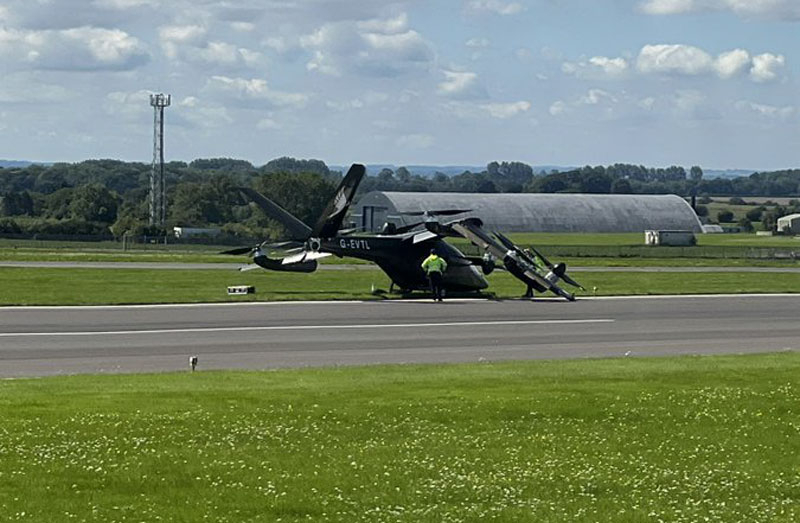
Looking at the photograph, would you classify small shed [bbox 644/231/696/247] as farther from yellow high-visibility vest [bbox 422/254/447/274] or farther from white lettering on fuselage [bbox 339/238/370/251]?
yellow high-visibility vest [bbox 422/254/447/274]

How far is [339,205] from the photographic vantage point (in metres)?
48.2

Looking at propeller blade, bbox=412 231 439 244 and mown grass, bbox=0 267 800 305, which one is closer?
mown grass, bbox=0 267 800 305

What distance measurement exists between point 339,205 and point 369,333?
1385 centimetres

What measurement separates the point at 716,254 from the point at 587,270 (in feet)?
107

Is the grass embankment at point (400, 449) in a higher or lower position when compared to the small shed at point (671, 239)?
lower

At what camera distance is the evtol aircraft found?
1855 inches

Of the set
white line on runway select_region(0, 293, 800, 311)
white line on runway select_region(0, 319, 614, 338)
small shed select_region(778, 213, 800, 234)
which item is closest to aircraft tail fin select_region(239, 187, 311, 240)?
white line on runway select_region(0, 293, 800, 311)

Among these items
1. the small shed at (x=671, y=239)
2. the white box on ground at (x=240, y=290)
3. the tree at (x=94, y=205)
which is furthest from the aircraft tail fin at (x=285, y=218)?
the tree at (x=94, y=205)

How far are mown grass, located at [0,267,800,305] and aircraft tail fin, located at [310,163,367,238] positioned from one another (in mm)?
2443

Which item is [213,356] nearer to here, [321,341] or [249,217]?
[321,341]

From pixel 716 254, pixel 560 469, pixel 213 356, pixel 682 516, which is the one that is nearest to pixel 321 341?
pixel 213 356

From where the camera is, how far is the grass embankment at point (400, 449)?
13633 millimetres

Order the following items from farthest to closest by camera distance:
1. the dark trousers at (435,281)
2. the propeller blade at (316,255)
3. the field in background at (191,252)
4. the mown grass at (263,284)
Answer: the field in background at (191,252) < the propeller blade at (316,255) < the dark trousers at (435,281) < the mown grass at (263,284)

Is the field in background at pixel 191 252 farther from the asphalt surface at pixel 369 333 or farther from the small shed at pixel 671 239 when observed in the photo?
the asphalt surface at pixel 369 333
